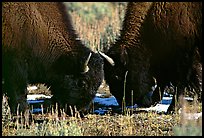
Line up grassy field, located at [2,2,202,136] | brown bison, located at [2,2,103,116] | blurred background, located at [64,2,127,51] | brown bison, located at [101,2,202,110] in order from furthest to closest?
blurred background, located at [64,2,127,51]
brown bison, located at [101,2,202,110]
brown bison, located at [2,2,103,116]
grassy field, located at [2,2,202,136]

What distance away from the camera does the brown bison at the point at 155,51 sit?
29.5 ft

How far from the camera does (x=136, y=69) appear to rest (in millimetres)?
9102

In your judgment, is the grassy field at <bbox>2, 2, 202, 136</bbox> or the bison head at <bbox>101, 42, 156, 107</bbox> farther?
the bison head at <bbox>101, 42, 156, 107</bbox>

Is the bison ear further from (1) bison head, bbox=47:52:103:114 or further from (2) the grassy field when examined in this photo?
(2) the grassy field

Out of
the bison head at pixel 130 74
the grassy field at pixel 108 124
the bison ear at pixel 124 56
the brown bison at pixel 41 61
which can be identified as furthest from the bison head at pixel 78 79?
the bison ear at pixel 124 56

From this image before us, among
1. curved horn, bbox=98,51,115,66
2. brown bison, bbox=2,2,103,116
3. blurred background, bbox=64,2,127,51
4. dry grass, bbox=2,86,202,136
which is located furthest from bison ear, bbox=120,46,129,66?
blurred background, bbox=64,2,127,51

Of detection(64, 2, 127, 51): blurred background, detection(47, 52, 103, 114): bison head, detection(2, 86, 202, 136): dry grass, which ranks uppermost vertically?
detection(64, 2, 127, 51): blurred background

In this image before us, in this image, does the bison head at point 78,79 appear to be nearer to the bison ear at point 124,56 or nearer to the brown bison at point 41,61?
the brown bison at point 41,61

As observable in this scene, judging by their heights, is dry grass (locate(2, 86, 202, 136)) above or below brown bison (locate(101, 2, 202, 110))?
below

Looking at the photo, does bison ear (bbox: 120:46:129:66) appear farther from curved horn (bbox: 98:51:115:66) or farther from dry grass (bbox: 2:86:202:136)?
dry grass (bbox: 2:86:202:136)

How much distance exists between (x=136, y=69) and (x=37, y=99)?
7.11ft

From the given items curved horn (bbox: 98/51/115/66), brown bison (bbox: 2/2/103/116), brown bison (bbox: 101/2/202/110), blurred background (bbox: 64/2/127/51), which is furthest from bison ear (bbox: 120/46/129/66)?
blurred background (bbox: 64/2/127/51)

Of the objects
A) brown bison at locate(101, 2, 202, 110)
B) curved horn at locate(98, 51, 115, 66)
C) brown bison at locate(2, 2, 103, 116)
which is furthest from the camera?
brown bison at locate(101, 2, 202, 110)

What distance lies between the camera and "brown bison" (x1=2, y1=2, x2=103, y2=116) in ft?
27.6
